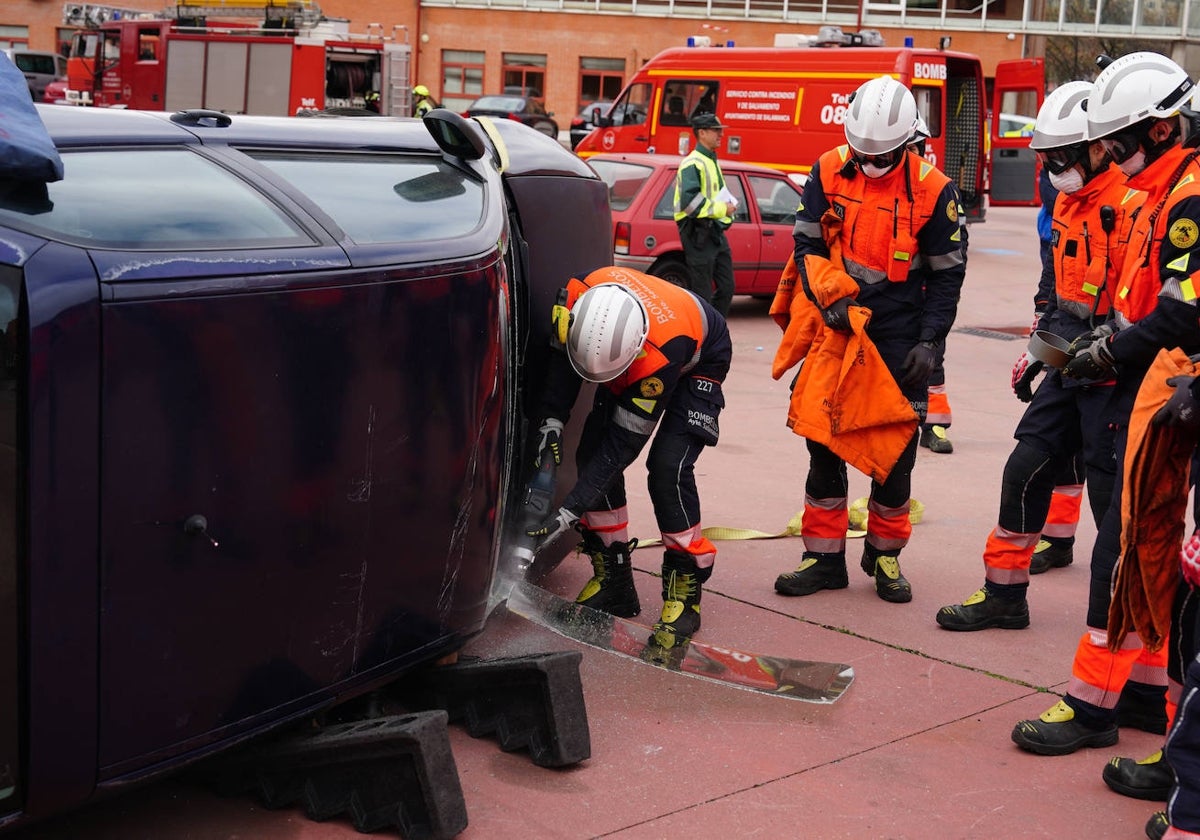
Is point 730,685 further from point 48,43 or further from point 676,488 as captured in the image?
point 48,43

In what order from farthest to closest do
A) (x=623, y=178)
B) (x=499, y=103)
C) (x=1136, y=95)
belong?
(x=499, y=103), (x=623, y=178), (x=1136, y=95)

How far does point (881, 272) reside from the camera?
5.25 meters

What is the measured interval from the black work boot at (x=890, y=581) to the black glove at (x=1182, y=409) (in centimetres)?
193

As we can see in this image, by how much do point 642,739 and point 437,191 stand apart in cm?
156

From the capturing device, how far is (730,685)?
170 inches

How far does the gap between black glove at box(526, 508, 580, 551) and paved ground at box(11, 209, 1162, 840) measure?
1.23ft

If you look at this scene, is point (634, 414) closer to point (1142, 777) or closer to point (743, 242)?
point (1142, 777)

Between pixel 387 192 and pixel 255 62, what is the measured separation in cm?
2205

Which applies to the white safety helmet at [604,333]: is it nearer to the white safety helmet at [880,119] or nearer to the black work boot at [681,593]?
the black work boot at [681,593]

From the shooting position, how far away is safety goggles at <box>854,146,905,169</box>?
5.14 metres

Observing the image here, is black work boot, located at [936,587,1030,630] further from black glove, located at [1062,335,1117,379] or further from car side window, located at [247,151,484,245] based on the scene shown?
car side window, located at [247,151,484,245]

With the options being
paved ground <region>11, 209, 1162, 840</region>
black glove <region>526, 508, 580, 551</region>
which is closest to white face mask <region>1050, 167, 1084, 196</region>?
paved ground <region>11, 209, 1162, 840</region>

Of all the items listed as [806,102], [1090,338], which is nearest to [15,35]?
[806,102]

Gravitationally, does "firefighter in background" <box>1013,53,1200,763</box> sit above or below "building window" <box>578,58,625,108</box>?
below
